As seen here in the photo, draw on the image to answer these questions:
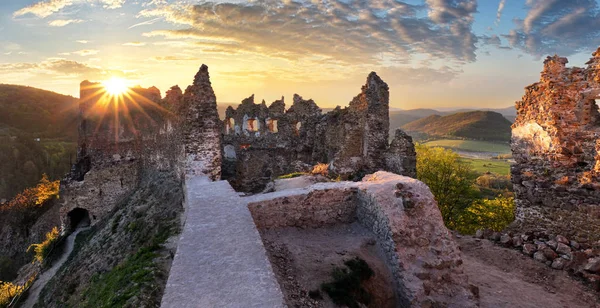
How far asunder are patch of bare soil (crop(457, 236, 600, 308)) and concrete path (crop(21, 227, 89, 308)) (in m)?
16.9

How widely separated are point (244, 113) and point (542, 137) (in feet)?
99.7

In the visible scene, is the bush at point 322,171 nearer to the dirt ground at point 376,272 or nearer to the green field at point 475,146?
the dirt ground at point 376,272

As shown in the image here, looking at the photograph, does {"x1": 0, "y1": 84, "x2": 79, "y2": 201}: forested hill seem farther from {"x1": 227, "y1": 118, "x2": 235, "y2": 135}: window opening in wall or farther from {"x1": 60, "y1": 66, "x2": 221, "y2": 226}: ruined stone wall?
{"x1": 60, "y1": 66, "x2": 221, "y2": 226}: ruined stone wall

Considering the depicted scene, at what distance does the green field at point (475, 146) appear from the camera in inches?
2926

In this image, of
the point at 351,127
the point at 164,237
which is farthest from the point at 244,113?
the point at 164,237

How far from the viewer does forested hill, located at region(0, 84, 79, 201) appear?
5781 centimetres

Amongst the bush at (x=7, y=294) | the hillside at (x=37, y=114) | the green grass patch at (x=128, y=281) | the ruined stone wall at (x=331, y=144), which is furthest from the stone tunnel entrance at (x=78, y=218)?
the hillside at (x=37, y=114)

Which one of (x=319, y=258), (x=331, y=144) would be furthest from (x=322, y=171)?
(x=319, y=258)

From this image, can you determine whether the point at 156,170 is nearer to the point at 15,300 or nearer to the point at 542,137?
the point at 15,300

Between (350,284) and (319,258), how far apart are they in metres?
0.88

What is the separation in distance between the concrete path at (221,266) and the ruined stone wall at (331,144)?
1143 cm

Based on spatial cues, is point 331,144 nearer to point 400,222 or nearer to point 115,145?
point 400,222

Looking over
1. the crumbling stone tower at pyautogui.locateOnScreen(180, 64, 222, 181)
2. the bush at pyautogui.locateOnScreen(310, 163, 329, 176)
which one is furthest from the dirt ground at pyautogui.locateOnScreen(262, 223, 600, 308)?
the bush at pyautogui.locateOnScreen(310, 163, 329, 176)

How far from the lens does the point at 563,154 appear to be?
973 centimetres
